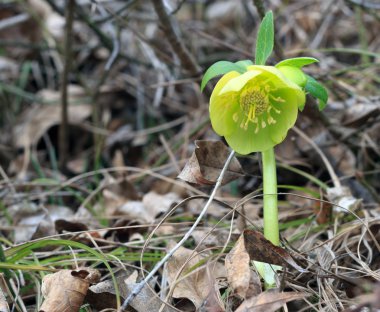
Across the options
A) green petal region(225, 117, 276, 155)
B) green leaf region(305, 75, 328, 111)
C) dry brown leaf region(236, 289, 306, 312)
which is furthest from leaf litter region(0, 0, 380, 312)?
green leaf region(305, 75, 328, 111)

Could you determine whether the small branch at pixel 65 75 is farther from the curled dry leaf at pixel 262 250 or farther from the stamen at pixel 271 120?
the curled dry leaf at pixel 262 250

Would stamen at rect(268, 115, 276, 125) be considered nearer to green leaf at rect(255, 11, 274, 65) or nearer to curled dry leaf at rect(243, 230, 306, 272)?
green leaf at rect(255, 11, 274, 65)

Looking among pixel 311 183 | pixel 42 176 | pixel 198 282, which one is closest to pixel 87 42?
pixel 42 176

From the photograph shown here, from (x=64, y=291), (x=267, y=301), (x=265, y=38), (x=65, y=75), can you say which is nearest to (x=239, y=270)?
(x=267, y=301)

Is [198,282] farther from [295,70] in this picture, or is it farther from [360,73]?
[360,73]

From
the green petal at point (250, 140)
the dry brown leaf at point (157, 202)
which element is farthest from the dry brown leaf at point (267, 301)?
the dry brown leaf at point (157, 202)

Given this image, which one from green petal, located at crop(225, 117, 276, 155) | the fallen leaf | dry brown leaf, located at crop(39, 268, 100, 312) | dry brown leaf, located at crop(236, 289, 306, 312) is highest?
green petal, located at crop(225, 117, 276, 155)

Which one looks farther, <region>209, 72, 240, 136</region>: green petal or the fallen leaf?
the fallen leaf

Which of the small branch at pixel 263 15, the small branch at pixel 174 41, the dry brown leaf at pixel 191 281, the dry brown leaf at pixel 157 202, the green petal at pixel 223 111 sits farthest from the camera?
the dry brown leaf at pixel 157 202
